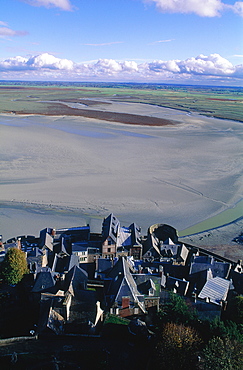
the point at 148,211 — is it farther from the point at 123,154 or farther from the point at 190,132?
the point at 190,132

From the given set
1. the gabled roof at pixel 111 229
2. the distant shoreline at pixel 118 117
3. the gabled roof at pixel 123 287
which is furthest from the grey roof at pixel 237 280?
the distant shoreline at pixel 118 117

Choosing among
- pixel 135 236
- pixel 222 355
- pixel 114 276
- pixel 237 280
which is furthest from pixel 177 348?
pixel 135 236

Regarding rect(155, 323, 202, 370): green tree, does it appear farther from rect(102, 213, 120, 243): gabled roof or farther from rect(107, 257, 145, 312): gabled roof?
rect(102, 213, 120, 243): gabled roof

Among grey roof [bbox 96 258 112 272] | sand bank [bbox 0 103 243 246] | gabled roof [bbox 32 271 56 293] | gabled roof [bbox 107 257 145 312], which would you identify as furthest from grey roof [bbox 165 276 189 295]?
sand bank [bbox 0 103 243 246]

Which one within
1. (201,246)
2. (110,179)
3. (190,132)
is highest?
(190,132)

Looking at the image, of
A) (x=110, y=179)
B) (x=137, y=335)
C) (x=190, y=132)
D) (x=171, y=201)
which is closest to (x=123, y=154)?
(x=110, y=179)

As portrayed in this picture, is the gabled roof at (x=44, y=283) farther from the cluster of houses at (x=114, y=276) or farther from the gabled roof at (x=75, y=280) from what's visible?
the gabled roof at (x=75, y=280)
